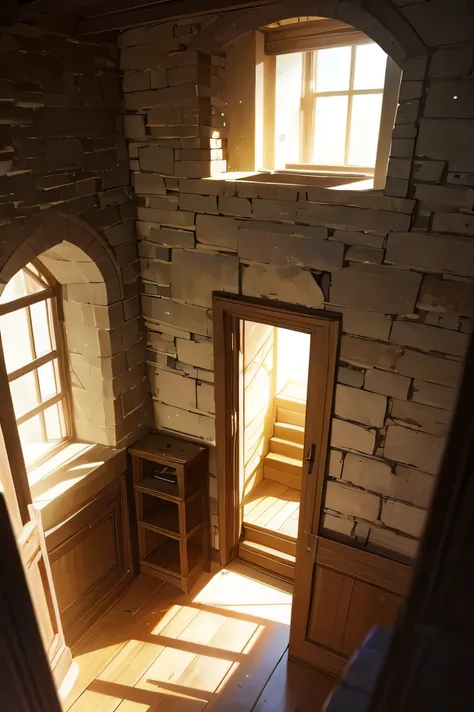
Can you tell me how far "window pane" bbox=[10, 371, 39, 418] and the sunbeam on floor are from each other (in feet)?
4.76

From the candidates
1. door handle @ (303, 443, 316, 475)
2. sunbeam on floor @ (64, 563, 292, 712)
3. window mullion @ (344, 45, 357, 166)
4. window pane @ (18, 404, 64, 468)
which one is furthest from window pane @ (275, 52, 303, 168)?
sunbeam on floor @ (64, 563, 292, 712)

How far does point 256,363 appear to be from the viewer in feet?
11.8

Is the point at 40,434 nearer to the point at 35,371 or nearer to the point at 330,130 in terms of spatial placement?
the point at 35,371

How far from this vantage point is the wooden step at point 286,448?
420cm

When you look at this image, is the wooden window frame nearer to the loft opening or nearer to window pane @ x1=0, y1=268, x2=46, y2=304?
the loft opening

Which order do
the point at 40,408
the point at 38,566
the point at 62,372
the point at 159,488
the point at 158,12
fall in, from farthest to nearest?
1. the point at 159,488
2. the point at 62,372
3. the point at 40,408
4. the point at 38,566
5. the point at 158,12

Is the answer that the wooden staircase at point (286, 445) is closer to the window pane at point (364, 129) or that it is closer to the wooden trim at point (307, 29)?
the window pane at point (364, 129)

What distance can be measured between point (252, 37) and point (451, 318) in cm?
180

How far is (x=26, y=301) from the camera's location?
278cm

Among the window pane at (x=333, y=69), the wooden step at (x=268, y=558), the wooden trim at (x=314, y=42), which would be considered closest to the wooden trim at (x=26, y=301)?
the wooden trim at (x=314, y=42)

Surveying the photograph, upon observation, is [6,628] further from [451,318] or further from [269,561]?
[269,561]

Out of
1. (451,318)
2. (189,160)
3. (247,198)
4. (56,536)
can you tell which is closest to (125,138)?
(189,160)

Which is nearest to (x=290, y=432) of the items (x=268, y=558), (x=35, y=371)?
(x=268, y=558)

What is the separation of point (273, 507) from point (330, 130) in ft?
8.79
